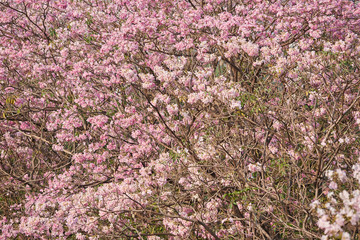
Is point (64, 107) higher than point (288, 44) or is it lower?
higher

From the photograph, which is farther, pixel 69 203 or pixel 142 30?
pixel 142 30

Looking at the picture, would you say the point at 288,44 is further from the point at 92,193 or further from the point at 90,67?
the point at 92,193

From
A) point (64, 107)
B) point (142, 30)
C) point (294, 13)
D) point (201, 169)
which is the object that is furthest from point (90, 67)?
point (294, 13)

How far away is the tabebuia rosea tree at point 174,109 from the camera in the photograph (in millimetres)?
5387

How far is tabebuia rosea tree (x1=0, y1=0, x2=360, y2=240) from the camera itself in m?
5.39

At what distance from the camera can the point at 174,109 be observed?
20.1ft

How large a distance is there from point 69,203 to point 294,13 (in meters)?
5.79

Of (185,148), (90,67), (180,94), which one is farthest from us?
(90,67)

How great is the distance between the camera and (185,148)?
592 centimetres

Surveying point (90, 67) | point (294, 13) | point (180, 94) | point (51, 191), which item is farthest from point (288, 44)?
point (51, 191)

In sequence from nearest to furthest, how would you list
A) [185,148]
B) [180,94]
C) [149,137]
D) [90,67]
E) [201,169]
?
[201,169] < [185,148] < [180,94] < [149,137] < [90,67]

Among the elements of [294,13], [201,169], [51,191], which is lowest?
[201,169]

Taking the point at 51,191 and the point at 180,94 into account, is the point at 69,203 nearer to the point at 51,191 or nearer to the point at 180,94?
the point at 51,191

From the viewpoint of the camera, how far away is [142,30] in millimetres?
7480
